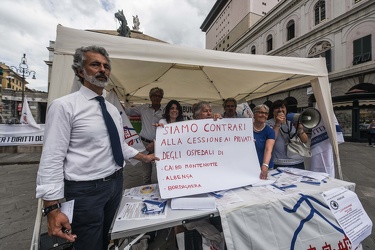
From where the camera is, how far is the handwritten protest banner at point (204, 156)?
5.31 feet

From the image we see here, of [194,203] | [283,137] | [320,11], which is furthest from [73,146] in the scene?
[320,11]

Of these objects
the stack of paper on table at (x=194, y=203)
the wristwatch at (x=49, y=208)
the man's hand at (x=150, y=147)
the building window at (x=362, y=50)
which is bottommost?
the stack of paper on table at (x=194, y=203)

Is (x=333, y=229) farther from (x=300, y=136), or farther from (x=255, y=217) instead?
(x=300, y=136)

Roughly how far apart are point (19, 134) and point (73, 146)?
8.43 meters

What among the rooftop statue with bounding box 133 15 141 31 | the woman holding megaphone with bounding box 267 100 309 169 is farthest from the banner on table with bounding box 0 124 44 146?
the rooftop statue with bounding box 133 15 141 31

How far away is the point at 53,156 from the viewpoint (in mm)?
1122

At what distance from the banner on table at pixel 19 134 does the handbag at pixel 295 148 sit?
8.54 metres

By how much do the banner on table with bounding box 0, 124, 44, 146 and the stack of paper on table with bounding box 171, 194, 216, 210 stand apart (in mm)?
8120

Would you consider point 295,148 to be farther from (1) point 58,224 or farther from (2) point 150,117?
(1) point 58,224

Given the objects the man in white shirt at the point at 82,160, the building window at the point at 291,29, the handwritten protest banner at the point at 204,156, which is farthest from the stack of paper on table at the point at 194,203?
the building window at the point at 291,29

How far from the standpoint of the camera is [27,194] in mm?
3766

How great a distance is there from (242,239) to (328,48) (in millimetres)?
16939

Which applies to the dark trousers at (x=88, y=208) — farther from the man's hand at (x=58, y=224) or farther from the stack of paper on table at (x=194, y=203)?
the stack of paper on table at (x=194, y=203)

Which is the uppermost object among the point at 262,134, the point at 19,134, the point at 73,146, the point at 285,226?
the point at 262,134
